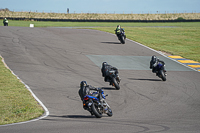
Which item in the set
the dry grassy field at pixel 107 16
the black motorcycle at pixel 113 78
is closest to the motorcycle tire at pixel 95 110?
the black motorcycle at pixel 113 78

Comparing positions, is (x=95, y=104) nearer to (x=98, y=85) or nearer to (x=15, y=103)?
(x=15, y=103)

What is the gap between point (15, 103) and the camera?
43.4ft

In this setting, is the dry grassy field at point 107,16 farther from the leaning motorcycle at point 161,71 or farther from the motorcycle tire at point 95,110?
the motorcycle tire at point 95,110

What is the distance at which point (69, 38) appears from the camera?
37656 millimetres

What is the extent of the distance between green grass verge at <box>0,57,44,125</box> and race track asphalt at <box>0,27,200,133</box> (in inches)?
23.5

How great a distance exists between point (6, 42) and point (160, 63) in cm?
1846

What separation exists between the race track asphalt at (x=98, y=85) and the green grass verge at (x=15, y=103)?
1.96ft

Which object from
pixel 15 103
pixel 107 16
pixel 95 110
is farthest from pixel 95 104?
pixel 107 16

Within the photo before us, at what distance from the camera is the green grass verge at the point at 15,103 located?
37.4 ft

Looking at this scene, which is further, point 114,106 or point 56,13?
point 56,13

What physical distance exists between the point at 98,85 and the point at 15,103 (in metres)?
5.67

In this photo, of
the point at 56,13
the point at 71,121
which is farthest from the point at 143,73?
the point at 56,13

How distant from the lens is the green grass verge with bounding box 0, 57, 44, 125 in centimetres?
1140

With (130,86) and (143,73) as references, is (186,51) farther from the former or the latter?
(130,86)
